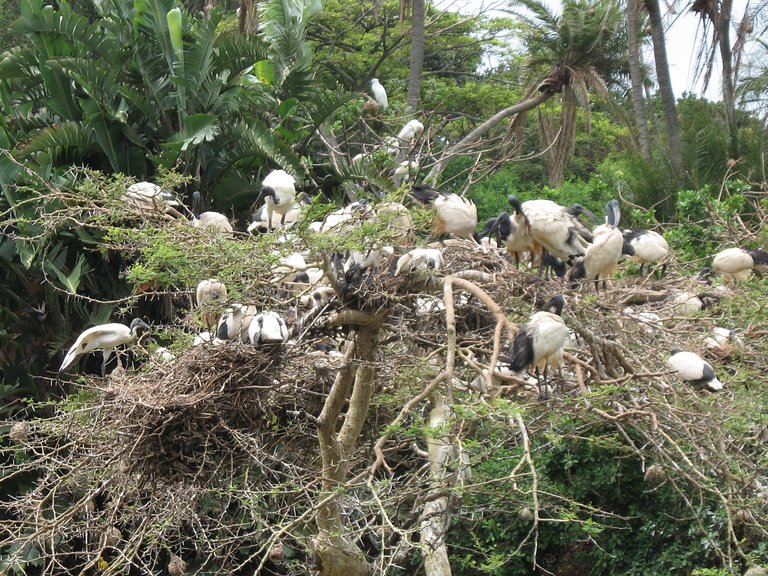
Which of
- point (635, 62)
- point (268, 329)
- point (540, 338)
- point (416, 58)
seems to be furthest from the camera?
point (635, 62)

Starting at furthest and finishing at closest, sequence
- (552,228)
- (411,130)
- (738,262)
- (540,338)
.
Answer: (411,130) → (738,262) → (552,228) → (540,338)

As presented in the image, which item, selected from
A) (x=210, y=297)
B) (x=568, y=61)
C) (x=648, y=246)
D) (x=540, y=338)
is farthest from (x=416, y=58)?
(x=540, y=338)

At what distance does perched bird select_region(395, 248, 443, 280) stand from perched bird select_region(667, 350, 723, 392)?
71.4 inches

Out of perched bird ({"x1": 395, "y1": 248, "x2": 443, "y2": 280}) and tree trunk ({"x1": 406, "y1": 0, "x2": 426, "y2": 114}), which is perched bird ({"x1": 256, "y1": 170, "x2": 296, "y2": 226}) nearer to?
perched bird ({"x1": 395, "y1": 248, "x2": 443, "y2": 280})

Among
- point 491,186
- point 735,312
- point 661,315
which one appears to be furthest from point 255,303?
point 491,186

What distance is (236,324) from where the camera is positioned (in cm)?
538

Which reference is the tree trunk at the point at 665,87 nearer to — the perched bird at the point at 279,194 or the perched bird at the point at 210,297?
the perched bird at the point at 279,194

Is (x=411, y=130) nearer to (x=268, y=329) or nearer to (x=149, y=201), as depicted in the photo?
(x=149, y=201)

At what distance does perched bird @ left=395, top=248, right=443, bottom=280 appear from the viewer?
189 inches

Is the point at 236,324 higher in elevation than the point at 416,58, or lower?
lower

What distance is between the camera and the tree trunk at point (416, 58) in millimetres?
13084

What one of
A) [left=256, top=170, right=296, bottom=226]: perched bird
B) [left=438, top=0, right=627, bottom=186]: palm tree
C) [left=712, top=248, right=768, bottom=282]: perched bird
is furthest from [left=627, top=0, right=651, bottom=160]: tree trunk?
[left=256, top=170, right=296, bottom=226]: perched bird

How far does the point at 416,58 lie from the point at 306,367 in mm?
8338

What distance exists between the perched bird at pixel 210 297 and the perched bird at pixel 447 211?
1.27 m
